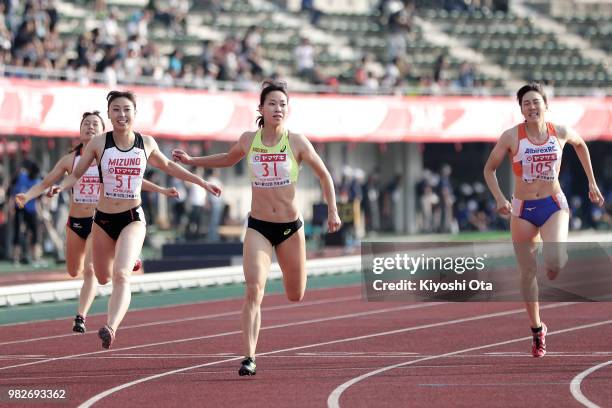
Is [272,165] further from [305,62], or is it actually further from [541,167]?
[305,62]

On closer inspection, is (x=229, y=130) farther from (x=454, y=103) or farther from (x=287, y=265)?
(x=287, y=265)

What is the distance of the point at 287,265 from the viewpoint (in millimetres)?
12398

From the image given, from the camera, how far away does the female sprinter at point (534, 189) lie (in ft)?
43.8

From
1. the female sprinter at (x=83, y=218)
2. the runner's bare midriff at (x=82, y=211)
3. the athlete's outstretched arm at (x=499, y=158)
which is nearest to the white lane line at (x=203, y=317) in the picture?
the female sprinter at (x=83, y=218)

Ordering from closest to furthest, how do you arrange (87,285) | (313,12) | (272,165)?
1. (272,165)
2. (87,285)
3. (313,12)

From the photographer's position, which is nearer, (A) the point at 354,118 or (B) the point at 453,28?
(A) the point at 354,118

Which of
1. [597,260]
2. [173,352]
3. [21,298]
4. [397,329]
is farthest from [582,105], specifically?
[173,352]

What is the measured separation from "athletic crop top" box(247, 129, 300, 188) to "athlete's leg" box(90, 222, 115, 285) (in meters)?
2.22

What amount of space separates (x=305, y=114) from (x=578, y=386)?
27067mm

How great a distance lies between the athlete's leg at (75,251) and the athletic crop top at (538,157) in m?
4.86

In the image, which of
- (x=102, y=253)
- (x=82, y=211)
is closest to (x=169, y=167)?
(x=102, y=253)

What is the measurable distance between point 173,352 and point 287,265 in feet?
8.83
